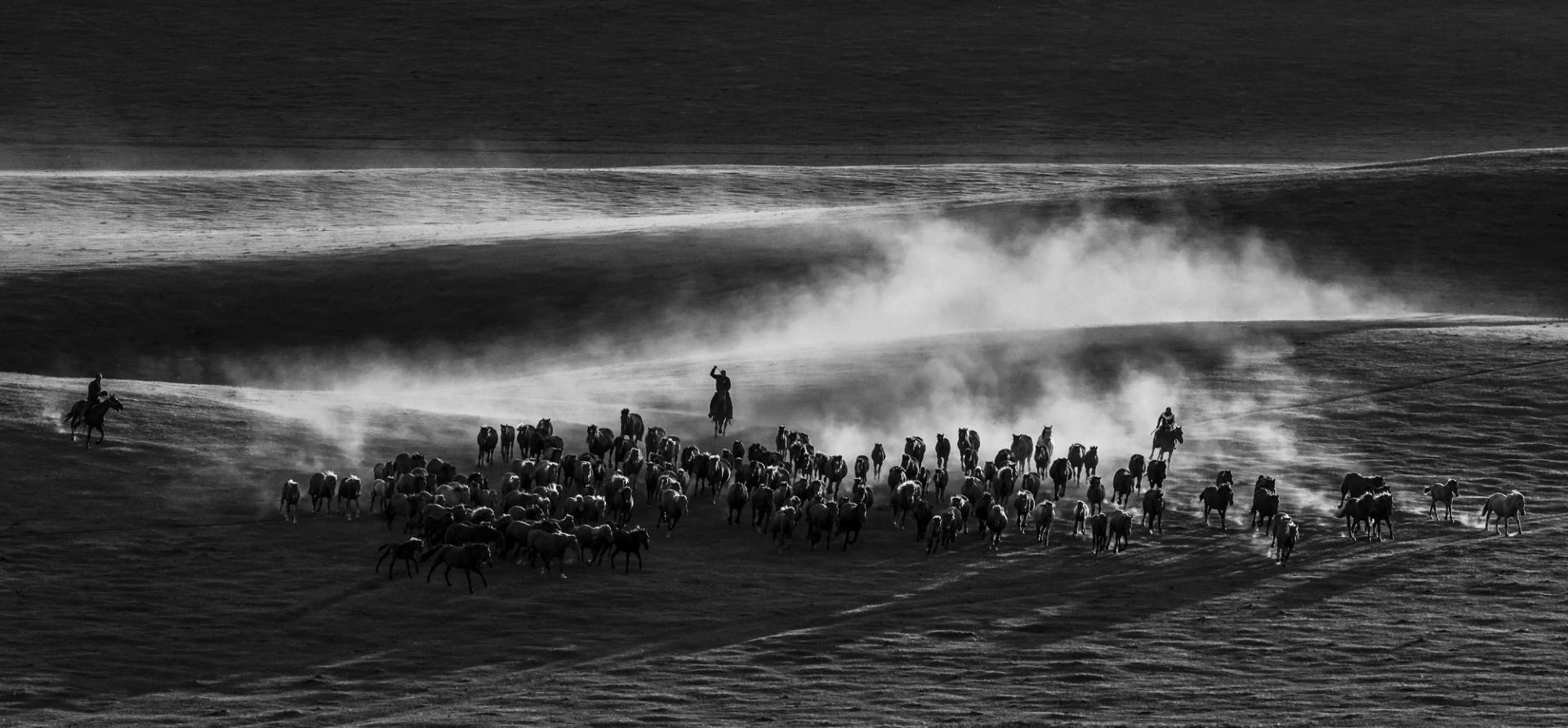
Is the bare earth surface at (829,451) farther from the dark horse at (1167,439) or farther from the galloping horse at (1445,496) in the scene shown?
the dark horse at (1167,439)

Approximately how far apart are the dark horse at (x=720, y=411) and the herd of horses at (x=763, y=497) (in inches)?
56.5

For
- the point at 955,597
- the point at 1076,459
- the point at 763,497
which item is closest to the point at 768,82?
the point at 1076,459

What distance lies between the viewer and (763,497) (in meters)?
27.0

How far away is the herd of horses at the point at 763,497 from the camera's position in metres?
25.2

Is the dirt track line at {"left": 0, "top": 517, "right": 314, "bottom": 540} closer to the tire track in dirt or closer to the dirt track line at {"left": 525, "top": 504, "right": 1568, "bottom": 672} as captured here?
the dirt track line at {"left": 525, "top": 504, "right": 1568, "bottom": 672}

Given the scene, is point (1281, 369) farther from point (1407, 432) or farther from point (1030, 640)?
point (1030, 640)

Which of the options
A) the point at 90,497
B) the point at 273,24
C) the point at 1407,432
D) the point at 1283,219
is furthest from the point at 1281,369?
the point at 273,24

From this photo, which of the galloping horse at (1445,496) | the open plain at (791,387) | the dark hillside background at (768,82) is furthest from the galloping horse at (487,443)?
the dark hillside background at (768,82)

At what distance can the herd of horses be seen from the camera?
82.5 ft

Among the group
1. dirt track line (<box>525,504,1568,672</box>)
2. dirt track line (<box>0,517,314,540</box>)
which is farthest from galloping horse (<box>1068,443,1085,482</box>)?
dirt track line (<box>0,517,314,540</box>)

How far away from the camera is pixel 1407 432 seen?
3372cm

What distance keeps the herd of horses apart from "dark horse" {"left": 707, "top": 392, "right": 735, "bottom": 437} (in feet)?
4.71

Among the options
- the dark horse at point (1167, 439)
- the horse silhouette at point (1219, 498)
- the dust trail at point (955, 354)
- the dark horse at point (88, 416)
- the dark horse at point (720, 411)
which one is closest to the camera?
the horse silhouette at point (1219, 498)

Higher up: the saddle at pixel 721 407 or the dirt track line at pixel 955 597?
the saddle at pixel 721 407
